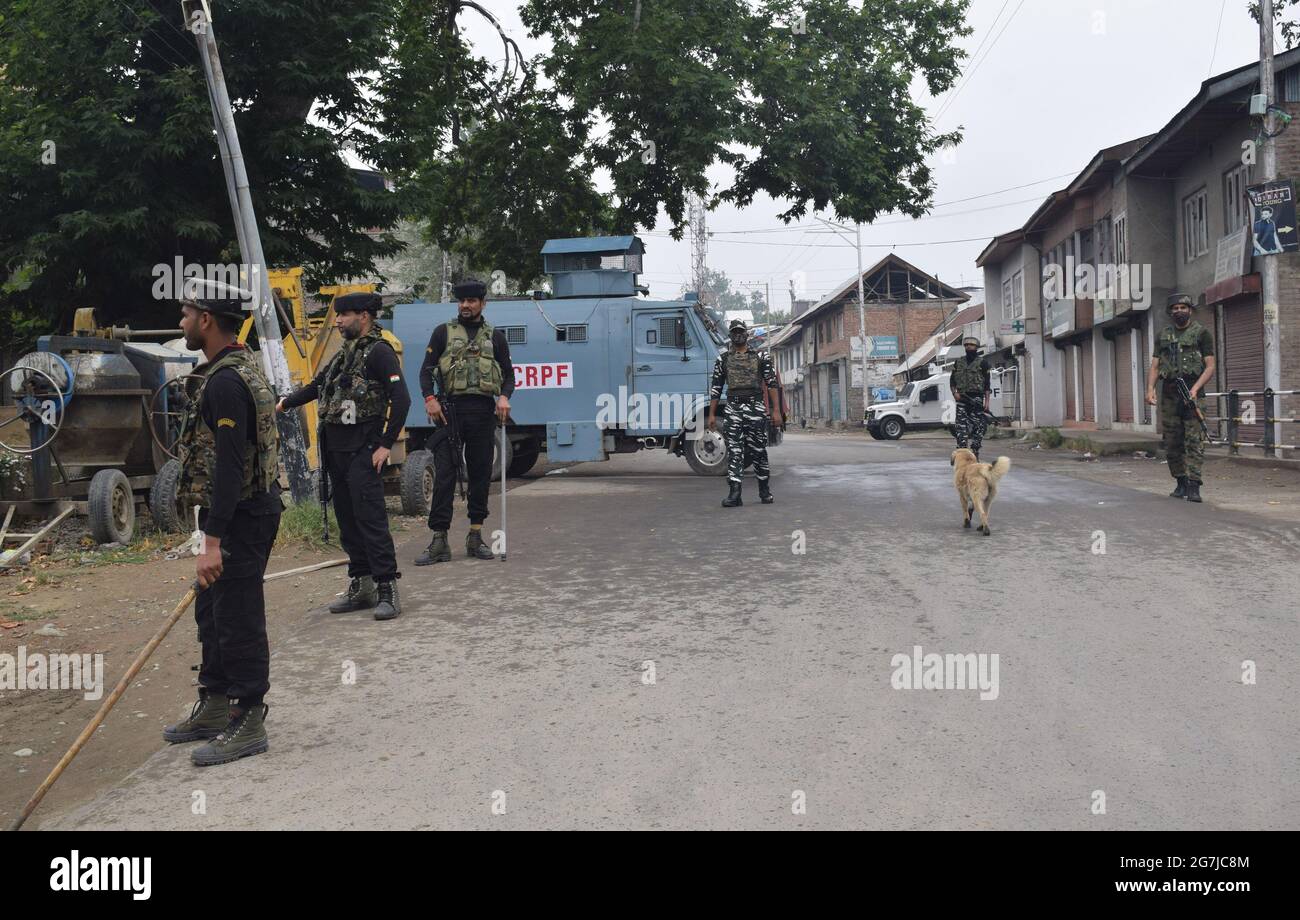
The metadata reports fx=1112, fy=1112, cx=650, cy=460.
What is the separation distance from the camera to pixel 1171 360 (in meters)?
11.7

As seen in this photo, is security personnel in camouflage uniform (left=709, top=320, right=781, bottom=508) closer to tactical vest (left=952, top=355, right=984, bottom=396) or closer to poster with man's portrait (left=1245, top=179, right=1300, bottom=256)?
tactical vest (left=952, top=355, right=984, bottom=396)

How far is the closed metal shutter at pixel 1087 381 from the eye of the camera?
3056 cm

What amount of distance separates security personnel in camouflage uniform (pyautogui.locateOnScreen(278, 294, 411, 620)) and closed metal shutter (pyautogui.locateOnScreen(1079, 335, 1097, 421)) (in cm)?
2685

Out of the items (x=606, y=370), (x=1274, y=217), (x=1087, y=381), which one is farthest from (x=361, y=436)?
(x=1087, y=381)

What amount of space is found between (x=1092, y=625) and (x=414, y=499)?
25.4 feet

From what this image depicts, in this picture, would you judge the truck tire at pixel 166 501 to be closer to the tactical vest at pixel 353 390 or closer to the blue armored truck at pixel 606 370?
the tactical vest at pixel 353 390

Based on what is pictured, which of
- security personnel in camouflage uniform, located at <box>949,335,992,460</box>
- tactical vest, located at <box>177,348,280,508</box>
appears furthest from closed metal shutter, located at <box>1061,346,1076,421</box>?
tactical vest, located at <box>177,348,280,508</box>

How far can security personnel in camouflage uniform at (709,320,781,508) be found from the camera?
1212cm

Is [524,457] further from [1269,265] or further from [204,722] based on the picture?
[204,722]

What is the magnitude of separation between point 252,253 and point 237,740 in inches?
286

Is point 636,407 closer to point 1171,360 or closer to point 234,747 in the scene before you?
point 1171,360

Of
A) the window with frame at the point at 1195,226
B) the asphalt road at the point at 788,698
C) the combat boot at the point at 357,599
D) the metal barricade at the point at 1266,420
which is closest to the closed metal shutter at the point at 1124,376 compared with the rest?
the window with frame at the point at 1195,226

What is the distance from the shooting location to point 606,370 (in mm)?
17078

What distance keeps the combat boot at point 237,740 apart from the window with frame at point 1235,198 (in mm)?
19783
